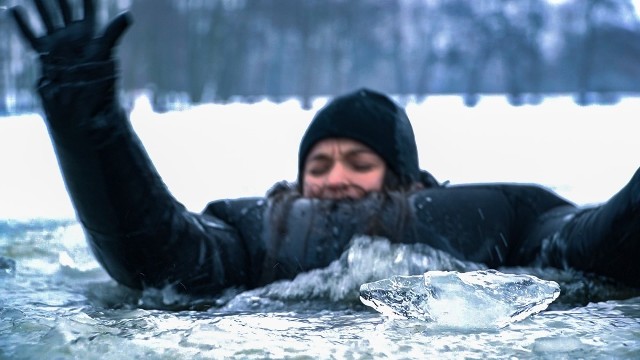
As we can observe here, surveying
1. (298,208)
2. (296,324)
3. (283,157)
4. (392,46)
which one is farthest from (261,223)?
(392,46)

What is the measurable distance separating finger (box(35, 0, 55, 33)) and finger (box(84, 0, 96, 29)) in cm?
8

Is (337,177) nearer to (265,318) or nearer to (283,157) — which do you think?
(265,318)

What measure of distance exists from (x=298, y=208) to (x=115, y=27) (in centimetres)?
→ 81

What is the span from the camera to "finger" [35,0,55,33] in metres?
1.96

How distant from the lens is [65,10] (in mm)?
1956

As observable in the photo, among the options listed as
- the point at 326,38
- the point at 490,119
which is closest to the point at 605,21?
the point at 326,38

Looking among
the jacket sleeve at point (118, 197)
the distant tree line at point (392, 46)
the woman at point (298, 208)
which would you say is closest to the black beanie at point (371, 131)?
the woman at point (298, 208)

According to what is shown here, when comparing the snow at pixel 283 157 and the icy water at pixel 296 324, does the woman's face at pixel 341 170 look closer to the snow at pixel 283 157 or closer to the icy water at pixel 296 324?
the icy water at pixel 296 324

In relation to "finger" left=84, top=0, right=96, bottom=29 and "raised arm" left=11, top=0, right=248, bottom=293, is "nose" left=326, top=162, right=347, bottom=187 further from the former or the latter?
"finger" left=84, top=0, right=96, bottom=29

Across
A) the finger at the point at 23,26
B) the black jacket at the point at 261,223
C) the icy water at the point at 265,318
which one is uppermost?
the finger at the point at 23,26

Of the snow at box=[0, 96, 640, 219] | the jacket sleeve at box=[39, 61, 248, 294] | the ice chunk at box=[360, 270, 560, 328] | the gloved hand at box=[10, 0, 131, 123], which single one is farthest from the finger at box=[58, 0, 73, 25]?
the snow at box=[0, 96, 640, 219]

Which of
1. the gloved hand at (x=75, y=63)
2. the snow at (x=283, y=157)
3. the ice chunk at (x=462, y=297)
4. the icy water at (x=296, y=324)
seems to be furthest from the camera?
the snow at (x=283, y=157)

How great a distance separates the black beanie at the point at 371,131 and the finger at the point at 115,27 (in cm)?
98

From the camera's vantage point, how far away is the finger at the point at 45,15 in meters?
1.96
